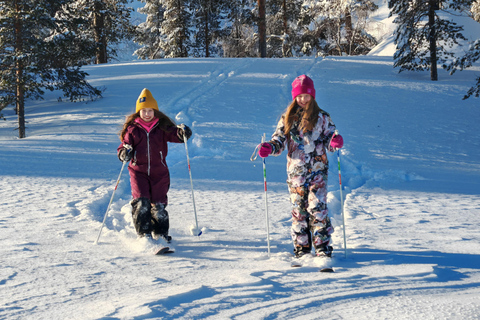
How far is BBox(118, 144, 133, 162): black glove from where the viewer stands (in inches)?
166

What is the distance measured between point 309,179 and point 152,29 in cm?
3374

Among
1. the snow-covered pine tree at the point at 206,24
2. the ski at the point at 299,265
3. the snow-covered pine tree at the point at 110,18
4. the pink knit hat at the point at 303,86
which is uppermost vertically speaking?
the snow-covered pine tree at the point at 206,24

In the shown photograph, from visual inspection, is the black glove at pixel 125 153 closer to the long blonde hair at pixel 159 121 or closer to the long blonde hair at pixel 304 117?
the long blonde hair at pixel 159 121

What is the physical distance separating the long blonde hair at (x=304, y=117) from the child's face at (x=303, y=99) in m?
0.03

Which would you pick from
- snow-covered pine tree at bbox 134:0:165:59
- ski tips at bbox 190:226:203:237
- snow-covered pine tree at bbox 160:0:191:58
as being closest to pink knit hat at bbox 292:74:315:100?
ski tips at bbox 190:226:203:237

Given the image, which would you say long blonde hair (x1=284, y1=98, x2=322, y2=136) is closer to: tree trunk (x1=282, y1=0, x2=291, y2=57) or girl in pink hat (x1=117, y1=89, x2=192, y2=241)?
girl in pink hat (x1=117, y1=89, x2=192, y2=241)

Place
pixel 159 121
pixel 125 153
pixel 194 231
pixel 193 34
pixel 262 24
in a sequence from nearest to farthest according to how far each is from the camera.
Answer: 1. pixel 125 153
2. pixel 159 121
3. pixel 194 231
4. pixel 262 24
5. pixel 193 34

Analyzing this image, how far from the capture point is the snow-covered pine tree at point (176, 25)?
30625 mm

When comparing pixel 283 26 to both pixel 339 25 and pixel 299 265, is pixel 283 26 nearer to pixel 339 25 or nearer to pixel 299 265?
pixel 339 25

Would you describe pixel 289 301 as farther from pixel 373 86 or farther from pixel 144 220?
pixel 373 86

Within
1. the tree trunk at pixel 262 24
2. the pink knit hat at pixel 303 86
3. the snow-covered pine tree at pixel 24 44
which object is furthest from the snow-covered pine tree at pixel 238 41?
the pink knit hat at pixel 303 86

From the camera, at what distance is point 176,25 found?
30.9 metres

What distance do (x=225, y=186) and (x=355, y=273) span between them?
3.45 metres

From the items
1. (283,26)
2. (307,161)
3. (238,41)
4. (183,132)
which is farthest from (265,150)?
(238,41)
